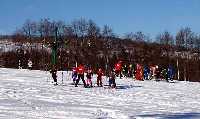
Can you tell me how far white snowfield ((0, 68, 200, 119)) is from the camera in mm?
17695

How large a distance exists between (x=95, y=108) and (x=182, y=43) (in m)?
106

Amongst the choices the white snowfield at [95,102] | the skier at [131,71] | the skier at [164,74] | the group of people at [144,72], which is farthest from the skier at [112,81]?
the skier at [131,71]

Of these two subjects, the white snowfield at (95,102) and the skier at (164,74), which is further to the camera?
the skier at (164,74)

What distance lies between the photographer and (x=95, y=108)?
65.4ft

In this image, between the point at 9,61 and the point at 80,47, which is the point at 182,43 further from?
the point at 9,61

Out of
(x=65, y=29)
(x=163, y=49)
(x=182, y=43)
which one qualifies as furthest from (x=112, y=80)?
(x=182, y=43)

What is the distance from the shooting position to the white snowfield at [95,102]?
58.1 feet

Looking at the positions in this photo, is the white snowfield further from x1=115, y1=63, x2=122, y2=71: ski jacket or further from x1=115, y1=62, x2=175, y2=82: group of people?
x1=115, y1=62, x2=175, y2=82: group of people

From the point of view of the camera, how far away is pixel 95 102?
Answer: 926 inches

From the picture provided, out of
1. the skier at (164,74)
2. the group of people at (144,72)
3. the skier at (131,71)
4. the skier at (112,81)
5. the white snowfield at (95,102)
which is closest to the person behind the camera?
the white snowfield at (95,102)

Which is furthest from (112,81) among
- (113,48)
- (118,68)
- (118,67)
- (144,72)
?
(113,48)

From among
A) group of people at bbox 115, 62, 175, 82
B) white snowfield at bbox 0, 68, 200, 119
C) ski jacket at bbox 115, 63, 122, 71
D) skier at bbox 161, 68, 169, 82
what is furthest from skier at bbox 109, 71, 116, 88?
skier at bbox 161, 68, 169, 82

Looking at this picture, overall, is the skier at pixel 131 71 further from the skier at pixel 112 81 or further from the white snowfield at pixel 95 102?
the skier at pixel 112 81

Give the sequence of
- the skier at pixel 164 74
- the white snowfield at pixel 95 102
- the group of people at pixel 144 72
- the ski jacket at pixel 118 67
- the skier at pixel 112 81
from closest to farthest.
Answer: the white snowfield at pixel 95 102, the skier at pixel 112 81, the ski jacket at pixel 118 67, the group of people at pixel 144 72, the skier at pixel 164 74
